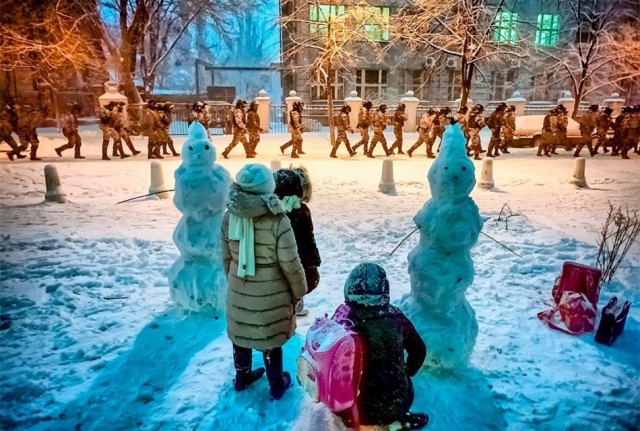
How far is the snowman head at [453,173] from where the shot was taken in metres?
3.39

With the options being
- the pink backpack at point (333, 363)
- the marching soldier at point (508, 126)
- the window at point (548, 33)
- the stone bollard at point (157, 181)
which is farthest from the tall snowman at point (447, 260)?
the window at point (548, 33)

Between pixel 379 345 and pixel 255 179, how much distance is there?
4.28 feet

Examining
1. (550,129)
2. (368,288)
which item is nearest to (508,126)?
(550,129)

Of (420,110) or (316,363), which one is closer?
(316,363)

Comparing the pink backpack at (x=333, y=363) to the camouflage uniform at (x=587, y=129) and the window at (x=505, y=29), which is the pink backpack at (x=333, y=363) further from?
the window at (x=505, y=29)

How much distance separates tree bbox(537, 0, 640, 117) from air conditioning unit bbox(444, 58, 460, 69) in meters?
5.19

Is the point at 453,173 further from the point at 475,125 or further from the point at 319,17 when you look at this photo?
the point at 319,17

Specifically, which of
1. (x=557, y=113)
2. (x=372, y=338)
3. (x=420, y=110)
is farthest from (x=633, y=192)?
(x=420, y=110)

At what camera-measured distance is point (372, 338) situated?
2.58 meters

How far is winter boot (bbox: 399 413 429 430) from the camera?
2.92m

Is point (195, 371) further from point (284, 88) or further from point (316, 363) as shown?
point (284, 88)

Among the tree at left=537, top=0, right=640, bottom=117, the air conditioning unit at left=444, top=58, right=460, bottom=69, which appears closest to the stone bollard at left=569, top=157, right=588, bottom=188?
the tree at left=537, top=0, right=640, bottom=117

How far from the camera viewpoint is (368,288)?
101 inches

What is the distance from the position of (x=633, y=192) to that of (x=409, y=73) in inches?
838
